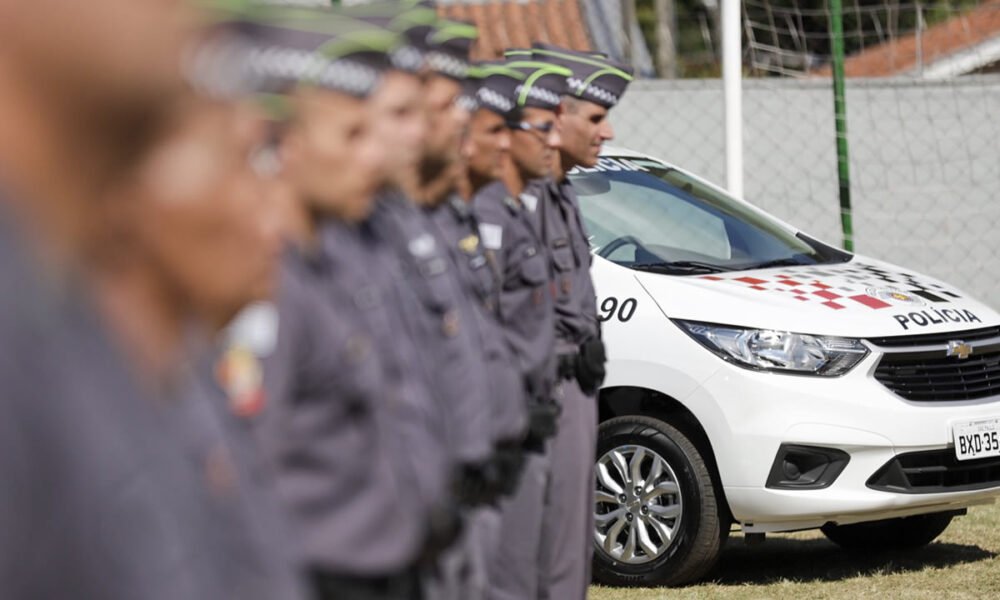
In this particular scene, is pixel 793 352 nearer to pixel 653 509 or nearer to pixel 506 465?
pixel 653 509

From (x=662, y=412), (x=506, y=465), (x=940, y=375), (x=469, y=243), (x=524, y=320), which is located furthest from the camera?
(x=662, y=412)

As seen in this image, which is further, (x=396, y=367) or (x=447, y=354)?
(x=447, y=354)

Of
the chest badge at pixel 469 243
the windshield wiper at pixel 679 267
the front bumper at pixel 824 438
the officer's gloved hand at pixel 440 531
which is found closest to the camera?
the officer's gloved hand at pixel 440 531

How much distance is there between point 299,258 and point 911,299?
4769 millimetres

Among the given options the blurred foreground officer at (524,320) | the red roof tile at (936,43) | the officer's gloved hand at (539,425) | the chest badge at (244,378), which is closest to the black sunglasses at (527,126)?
the blurred foreground officer at (524,320)

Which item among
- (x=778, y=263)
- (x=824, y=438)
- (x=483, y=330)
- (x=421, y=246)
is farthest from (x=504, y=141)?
(x=778, y=263)

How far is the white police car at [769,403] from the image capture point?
6562 mm

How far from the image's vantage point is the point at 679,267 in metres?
7.13

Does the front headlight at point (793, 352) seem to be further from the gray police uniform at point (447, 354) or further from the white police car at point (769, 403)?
the gray police uniform at point (447, 354)

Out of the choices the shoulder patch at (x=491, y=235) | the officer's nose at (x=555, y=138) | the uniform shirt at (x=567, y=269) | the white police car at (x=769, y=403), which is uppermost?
the officer's nose at (x=555, y=138)

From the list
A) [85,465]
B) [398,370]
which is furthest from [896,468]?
[85,465]

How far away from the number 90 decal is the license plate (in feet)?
4.58

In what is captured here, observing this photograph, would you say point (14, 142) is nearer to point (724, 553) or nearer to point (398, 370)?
point (398, 370)

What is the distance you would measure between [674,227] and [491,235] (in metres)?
3.05
